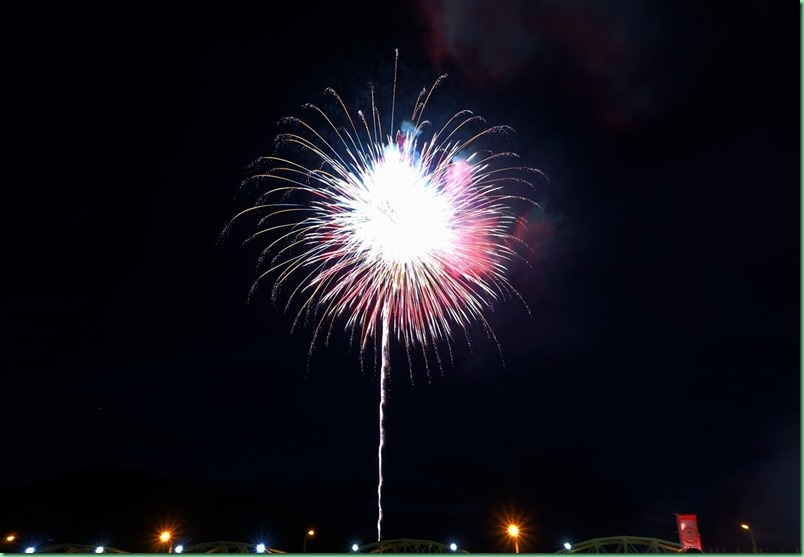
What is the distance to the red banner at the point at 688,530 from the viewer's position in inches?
1682

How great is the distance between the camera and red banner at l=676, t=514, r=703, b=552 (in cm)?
4272

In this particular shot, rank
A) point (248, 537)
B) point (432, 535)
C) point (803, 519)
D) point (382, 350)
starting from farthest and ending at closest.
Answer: point (432, 535) → point (248, 537) → point (382, 350) → point (803, 519)

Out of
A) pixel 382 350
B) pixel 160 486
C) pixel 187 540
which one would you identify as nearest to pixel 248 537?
pixel 187 540

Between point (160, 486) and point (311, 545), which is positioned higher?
point (160, 486)

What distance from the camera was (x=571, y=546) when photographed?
40031mm

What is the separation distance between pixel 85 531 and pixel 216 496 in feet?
121

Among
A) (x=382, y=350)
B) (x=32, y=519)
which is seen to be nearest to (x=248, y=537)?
(x=32, y=519)

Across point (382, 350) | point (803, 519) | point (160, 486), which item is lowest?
point (803, 519)

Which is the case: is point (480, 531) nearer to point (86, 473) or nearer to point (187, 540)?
point (187, 540)

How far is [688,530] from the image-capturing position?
43.4 m

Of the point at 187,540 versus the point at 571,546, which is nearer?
the point at 571,546

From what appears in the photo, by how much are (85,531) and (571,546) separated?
12217 centimetres

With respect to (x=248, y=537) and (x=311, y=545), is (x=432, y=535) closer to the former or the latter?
(x=311, y=545)

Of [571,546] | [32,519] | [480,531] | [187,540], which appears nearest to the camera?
[571,546]
